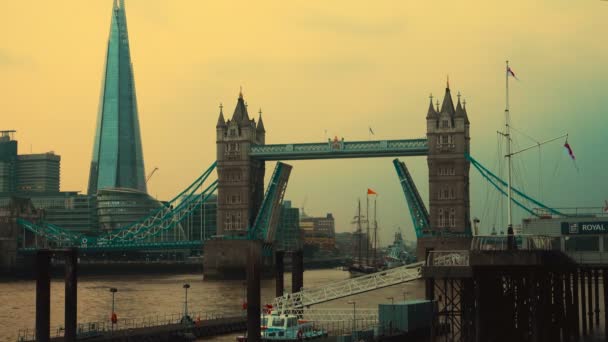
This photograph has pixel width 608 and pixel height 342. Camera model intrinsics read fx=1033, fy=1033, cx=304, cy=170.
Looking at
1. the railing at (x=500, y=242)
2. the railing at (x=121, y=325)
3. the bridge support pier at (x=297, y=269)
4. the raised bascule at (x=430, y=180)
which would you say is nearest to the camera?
the railing at (x=500, y=242)

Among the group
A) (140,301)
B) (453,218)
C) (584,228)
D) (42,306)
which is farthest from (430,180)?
(42,306)

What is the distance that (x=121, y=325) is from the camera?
70312mm

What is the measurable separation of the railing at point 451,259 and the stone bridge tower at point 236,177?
3952 inches

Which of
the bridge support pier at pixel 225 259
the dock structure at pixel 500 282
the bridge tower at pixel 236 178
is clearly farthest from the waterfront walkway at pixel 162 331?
the bridge tower at pixel 236 178

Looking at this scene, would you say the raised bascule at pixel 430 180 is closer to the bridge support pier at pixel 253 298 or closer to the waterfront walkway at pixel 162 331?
the waterfront walkway at pixel 162 331

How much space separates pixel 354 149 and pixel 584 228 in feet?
279

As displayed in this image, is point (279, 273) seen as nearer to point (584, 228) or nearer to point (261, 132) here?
point (584, 228)

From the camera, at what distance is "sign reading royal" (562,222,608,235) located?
54.4 meters

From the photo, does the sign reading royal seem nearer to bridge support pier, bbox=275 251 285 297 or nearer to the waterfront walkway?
bridge support pier, bbox=275 251 285 297

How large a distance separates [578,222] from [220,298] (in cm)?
5154

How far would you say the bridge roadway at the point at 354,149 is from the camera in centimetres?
13800

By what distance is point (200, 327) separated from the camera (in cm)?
6131

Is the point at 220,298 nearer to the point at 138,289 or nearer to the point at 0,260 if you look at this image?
the point at 138,289

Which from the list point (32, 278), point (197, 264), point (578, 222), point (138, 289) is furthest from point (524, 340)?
point (197, 264)
